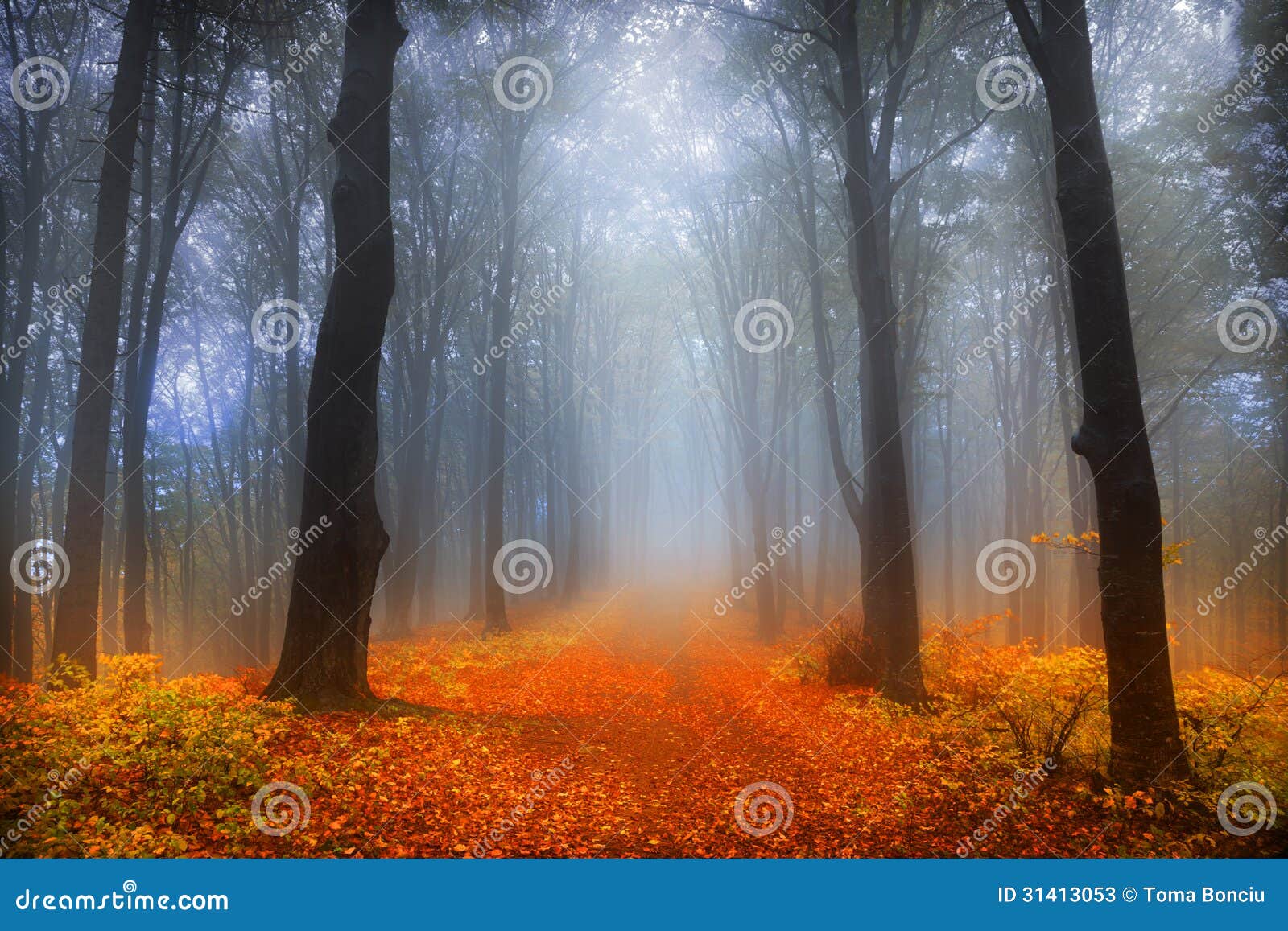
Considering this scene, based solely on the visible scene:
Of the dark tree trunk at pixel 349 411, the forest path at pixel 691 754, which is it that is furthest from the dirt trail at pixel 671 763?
the dark tree trunk at pixel 349 411

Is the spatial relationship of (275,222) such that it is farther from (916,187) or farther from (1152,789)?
(1152,789)

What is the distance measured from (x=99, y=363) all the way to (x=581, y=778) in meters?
8.61

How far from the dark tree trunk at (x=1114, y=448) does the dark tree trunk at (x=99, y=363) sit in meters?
11.4

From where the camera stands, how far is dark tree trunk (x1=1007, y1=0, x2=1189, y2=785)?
16.6 ft

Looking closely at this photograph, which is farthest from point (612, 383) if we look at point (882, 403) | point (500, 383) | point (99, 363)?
point (99, 363)

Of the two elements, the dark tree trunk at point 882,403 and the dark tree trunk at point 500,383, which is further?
the dark tree trunk at point 500,383

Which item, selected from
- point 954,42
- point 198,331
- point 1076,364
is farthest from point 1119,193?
point 198,331

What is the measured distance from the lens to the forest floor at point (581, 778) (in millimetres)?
4211

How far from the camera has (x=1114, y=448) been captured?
16.9 feet

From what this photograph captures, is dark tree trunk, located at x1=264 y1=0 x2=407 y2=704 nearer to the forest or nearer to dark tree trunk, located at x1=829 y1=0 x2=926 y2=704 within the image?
the forest

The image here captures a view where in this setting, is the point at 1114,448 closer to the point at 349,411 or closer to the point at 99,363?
the point at 349,411

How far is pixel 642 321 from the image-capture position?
97.7 ft

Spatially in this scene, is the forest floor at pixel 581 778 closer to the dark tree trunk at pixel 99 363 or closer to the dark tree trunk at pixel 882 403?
the dark tree trunk at pixel 882 403

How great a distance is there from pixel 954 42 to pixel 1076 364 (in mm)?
7174
